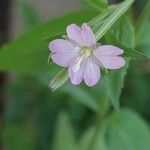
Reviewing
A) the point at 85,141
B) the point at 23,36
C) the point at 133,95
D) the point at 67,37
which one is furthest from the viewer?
the point at 133,95

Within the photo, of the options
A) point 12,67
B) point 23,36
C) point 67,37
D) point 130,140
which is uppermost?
point 67,37

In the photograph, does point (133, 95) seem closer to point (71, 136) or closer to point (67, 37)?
point (71, 136)

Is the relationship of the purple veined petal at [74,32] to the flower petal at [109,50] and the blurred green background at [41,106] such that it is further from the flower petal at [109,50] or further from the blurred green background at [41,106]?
the blurred green background at [41,106]

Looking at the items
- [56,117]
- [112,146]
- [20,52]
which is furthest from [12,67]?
[56,117]

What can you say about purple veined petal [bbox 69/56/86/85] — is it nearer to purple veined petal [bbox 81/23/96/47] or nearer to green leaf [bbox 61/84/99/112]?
purple veined petal [bbox 81/23/96/47]

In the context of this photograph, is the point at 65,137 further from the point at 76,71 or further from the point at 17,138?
the point at 76,71

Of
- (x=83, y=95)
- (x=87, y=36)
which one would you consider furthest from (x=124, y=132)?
(x=87, y=36)

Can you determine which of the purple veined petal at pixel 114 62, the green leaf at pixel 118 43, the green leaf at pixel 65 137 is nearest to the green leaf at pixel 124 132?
the green leaf at pixel 65 137
